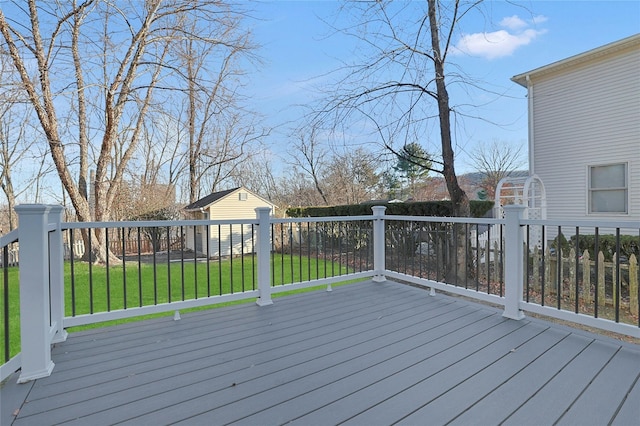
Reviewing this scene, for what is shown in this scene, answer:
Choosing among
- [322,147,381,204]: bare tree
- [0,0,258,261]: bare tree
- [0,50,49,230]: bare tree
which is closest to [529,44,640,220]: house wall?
[0,0,258,261]: bare tree

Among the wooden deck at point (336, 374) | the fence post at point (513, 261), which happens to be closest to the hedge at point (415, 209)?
the fence post at point (513, 261)

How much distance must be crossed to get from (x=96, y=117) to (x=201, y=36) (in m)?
3.89

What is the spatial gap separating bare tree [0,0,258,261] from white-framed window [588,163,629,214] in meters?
8.73

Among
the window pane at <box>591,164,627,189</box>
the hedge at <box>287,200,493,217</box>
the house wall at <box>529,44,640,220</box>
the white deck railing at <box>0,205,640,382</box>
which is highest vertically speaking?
the house wall at <box>529,44,640,220</box>

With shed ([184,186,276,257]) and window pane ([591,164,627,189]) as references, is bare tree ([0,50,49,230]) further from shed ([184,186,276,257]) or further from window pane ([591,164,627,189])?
window pane ([591,164,627,189])

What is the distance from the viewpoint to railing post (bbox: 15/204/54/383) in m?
1.98

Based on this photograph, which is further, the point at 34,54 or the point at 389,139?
the point at 34,54

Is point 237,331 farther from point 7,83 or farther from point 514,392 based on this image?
point 7,83

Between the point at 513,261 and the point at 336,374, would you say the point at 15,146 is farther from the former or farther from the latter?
the point at 513,261

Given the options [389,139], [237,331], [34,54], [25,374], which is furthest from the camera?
[34,54]

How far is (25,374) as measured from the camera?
2.01m

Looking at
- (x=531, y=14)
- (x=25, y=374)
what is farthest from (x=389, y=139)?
(x=25, y=374)

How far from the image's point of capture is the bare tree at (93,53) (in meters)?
7.37

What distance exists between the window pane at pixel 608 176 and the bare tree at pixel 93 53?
28.6 ft
